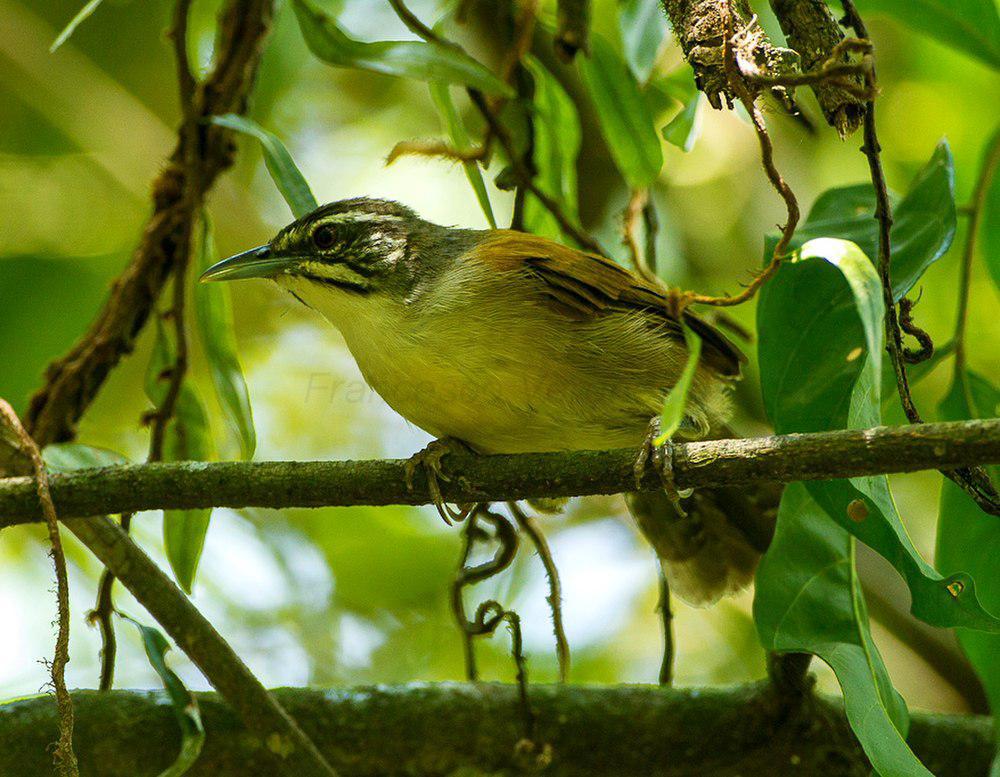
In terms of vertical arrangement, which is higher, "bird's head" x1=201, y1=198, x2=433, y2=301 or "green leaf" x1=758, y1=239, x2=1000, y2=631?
"bird's head" x1=201, y1=198, x2=433, y2=301

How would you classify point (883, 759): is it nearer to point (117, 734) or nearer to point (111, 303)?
point (117, 734)

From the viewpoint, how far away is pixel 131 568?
307cm

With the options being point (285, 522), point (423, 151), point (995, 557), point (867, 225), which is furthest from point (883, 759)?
point (285, 522)

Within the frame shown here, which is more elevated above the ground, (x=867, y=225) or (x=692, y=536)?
(x=867, y=225)

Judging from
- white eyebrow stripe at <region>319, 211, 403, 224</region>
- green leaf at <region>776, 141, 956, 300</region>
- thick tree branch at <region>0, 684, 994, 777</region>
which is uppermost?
white eyebrow stripe at <region>319, 211, 403, 224</region>

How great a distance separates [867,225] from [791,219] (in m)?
0.81

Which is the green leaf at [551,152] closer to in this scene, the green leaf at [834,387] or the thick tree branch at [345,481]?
the green leaf at [834,387]

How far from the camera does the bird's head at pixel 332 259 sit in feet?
12.8

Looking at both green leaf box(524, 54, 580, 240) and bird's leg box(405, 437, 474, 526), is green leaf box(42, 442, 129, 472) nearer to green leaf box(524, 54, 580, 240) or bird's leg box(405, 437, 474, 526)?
bird's leg box(405, 437, 474, 526)

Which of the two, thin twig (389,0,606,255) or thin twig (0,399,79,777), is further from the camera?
thin twig (389,0,606,255)

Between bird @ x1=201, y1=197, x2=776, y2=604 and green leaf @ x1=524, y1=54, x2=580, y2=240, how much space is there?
25 centimetres

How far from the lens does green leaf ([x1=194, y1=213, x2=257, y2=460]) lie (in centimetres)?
359

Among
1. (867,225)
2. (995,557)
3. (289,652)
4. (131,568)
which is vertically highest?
(867,225)

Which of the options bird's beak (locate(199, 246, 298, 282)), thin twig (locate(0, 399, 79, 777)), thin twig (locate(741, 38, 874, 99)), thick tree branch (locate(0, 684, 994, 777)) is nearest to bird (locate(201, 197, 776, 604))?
bird's beak (locate(199, 246, 298, 282))
